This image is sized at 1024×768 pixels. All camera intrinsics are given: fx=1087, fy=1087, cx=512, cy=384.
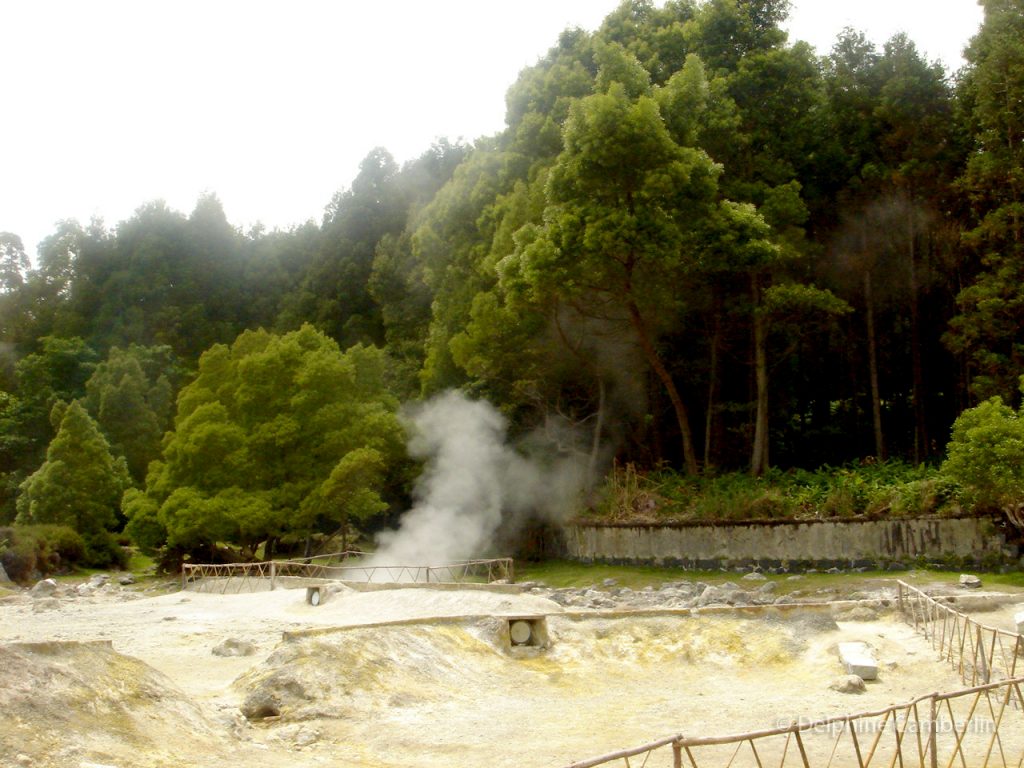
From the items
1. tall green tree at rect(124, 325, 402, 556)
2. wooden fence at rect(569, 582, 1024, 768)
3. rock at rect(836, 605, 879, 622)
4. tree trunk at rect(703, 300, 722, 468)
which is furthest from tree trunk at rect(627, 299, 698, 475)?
wooden fence at rect(569, 582, 1024, 768)

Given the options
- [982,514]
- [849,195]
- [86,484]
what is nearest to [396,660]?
[982,514]

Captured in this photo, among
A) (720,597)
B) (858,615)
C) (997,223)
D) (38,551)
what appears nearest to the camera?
(858,615)

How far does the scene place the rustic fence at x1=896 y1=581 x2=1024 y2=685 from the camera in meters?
12.9

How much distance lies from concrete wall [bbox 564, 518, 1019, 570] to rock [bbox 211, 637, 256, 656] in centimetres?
1288

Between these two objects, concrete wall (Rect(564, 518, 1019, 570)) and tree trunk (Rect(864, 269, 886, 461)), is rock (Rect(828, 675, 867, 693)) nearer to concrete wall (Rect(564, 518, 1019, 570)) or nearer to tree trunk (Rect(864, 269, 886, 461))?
concrete wall (Rect(564, 518, 1019, 570))

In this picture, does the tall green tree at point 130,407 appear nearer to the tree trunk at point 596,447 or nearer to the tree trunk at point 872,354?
the tree trunk at point 596,447

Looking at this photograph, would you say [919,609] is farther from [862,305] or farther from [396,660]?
[862,305]

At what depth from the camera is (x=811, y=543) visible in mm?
24250

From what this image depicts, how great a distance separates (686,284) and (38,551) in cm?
2223

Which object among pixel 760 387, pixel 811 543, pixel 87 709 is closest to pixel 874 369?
pixel 760 387

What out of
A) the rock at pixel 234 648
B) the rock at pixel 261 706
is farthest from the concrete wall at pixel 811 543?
the rock at pixel 261 706

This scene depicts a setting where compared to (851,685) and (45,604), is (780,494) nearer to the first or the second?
(851,685)

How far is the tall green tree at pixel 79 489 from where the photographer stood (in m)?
38.7

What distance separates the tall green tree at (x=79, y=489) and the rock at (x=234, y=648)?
24.6m
